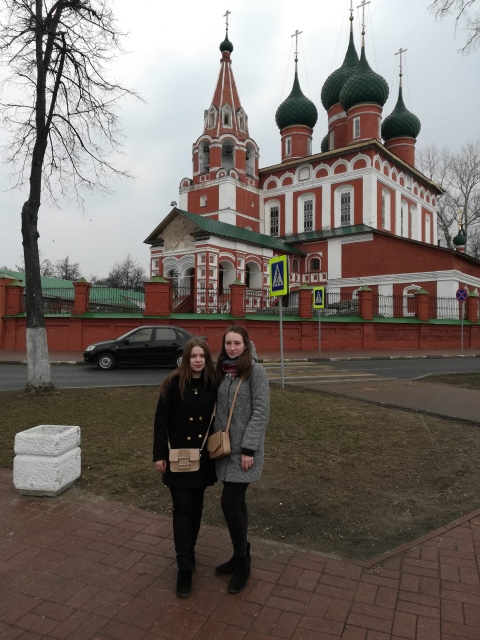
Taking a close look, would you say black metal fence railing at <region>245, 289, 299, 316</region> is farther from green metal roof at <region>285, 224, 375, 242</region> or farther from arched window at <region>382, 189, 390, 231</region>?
arched window at <region>382, 189, 390, 231</region>

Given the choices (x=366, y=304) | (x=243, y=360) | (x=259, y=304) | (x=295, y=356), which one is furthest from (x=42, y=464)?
(x=366, y=304)

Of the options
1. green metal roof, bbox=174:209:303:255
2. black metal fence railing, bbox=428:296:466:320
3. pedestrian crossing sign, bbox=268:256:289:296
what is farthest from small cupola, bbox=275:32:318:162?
pedestrian crossing sign, bbox=268:256:289:296

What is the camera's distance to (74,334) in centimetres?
1903

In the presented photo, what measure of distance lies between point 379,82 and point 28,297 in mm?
37571

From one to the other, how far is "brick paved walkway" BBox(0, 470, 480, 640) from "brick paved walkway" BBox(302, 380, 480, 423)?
4.63 m

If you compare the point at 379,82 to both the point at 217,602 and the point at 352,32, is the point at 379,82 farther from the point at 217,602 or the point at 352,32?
the point at 217,602

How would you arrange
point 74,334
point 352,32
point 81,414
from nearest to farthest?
point 81,414, point 74,334, point 352,32

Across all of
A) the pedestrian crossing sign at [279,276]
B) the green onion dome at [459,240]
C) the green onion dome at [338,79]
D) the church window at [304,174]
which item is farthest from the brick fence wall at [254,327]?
the green onion dome at [338,79]

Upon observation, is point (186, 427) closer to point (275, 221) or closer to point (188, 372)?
point (188, 372)

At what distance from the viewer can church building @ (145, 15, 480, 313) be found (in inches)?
1231

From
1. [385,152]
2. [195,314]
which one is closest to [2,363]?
[195,314]

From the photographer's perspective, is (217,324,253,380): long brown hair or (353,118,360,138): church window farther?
(353,118,360,138): church window

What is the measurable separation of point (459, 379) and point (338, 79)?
38883 millimetres

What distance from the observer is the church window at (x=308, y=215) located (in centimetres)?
3907
